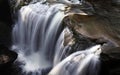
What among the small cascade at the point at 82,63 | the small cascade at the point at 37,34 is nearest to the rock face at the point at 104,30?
the small cascade at the point at 82,63

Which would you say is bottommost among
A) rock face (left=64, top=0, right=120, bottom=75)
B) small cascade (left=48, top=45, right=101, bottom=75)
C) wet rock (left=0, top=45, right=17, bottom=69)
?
wet rock (left=0, top=45, right=17, bottom=69)

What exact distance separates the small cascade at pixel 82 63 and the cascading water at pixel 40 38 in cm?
4

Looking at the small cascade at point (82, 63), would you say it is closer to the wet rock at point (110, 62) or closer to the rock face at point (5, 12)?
the wet rock at point (110, 62)

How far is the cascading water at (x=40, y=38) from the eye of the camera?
9086mm

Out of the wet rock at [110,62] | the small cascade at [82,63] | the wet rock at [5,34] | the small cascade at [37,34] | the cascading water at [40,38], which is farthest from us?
the wet rock at [5,34]

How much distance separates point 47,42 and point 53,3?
5.67 feet

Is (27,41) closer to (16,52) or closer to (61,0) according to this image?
(16,52)

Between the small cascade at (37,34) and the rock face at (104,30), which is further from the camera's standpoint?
the small cascade at (37,34)

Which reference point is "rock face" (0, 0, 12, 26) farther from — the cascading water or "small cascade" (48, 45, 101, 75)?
"small cascade" (48, 45, 101, 75)

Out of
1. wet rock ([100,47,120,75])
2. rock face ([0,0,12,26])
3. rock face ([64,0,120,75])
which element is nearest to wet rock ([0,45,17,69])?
rock face ([0,0,12,26])

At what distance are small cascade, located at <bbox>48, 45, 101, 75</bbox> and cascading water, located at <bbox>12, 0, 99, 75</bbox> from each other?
0.04m

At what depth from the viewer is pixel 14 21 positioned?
11.3 metres

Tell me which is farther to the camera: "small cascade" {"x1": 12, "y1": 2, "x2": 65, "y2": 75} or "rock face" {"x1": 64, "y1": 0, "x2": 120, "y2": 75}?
"small cascade" {"x1": 12, "y1": 2, "x2": 65, "y2": 75}

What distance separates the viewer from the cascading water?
9.09 meters
